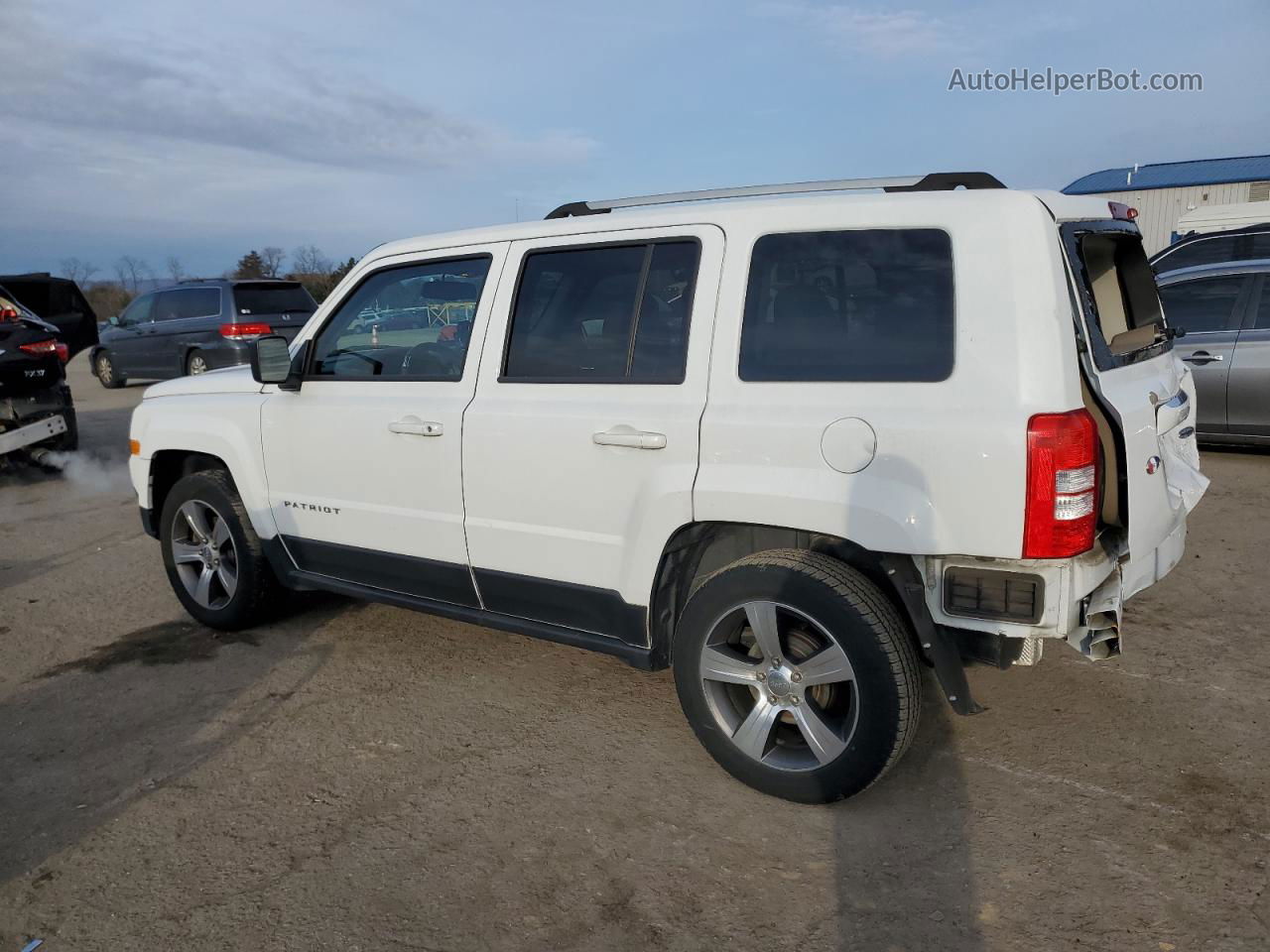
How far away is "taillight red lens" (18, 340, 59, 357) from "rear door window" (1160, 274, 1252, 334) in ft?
32.0

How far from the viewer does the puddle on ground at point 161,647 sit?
15.3 feet

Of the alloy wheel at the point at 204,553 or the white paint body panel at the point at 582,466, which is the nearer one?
the white paint body panel at the point at 582,466

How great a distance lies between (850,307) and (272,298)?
533 inches

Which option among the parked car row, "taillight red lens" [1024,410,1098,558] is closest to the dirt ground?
"taillight red lens" [1024,410,1098,558]

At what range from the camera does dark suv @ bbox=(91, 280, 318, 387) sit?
14586 millimetres

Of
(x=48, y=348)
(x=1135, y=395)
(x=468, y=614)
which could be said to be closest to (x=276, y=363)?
(x=468, y=614)

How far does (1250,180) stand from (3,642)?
37229 mm

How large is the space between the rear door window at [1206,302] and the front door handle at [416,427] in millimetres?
6744

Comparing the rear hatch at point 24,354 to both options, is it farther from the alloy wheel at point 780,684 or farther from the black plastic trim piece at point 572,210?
the alloy wheel at point 780,684

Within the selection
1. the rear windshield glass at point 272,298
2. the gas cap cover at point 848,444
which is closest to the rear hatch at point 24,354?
the rear windshield glass at point 272,298

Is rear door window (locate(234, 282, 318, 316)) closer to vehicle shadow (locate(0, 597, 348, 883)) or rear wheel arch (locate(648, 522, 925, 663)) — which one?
vehicle shadow (locate(0, 597, 348, 883))

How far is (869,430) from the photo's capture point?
9.53ft

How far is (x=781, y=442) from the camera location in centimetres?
306

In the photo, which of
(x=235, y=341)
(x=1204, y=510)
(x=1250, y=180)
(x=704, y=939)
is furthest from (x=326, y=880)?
(x=1250, y=180)
